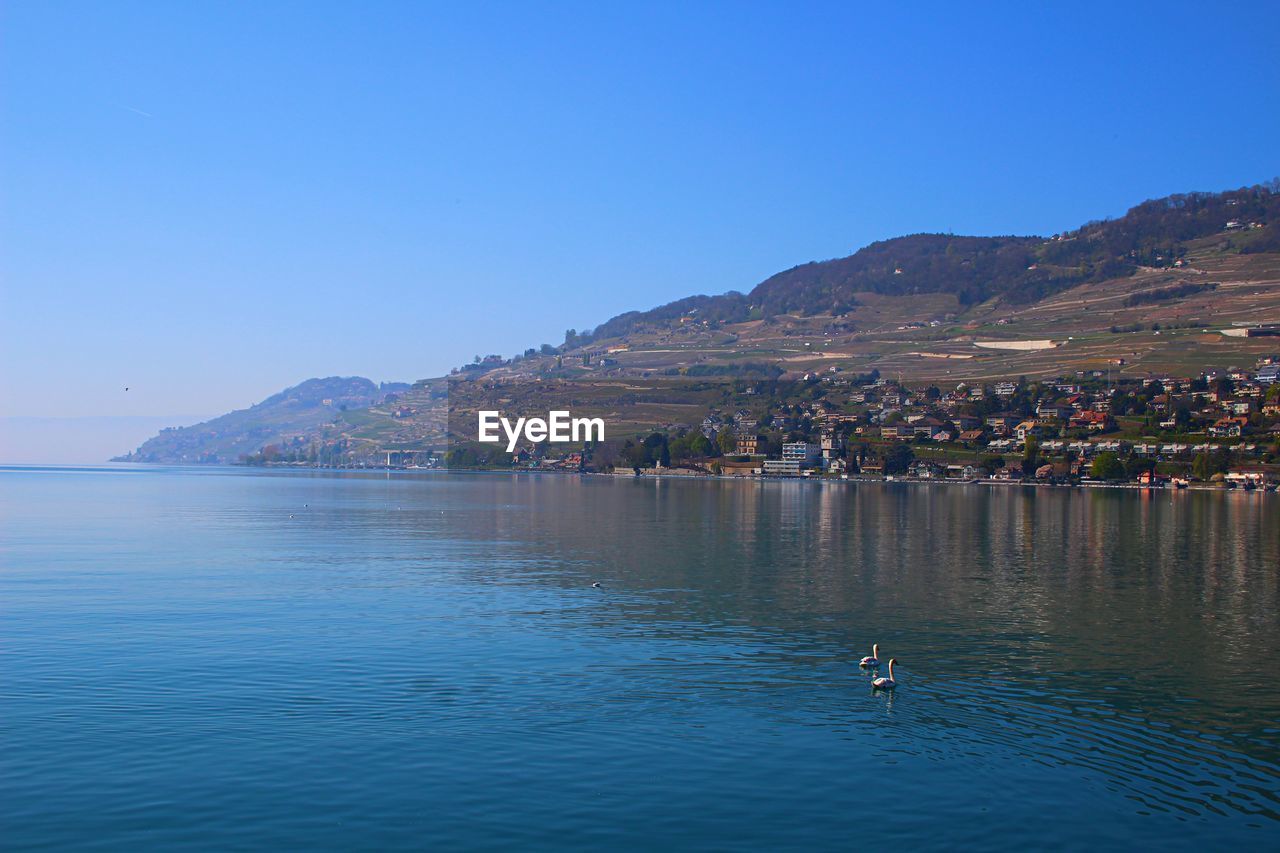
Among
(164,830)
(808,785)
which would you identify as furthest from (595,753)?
(164,830)

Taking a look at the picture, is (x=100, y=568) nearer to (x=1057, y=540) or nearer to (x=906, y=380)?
(x=1057, y=540)

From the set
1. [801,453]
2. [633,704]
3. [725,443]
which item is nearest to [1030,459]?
[801,453]

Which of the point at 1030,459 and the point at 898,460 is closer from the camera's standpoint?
the point at 1030,459

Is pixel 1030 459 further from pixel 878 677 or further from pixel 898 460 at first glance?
pixel 878 677

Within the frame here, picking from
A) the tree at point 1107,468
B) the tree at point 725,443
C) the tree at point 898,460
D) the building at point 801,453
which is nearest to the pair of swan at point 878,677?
the tree at point 1107,468

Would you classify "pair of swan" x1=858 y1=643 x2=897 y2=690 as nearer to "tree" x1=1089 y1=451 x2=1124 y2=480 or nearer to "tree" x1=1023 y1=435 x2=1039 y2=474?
"tree" x1=1089 y1=451 x2=1124 y2=480

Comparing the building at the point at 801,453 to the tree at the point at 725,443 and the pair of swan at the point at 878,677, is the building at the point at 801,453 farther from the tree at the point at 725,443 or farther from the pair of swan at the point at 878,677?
the pair of swan at the point at 878,677
